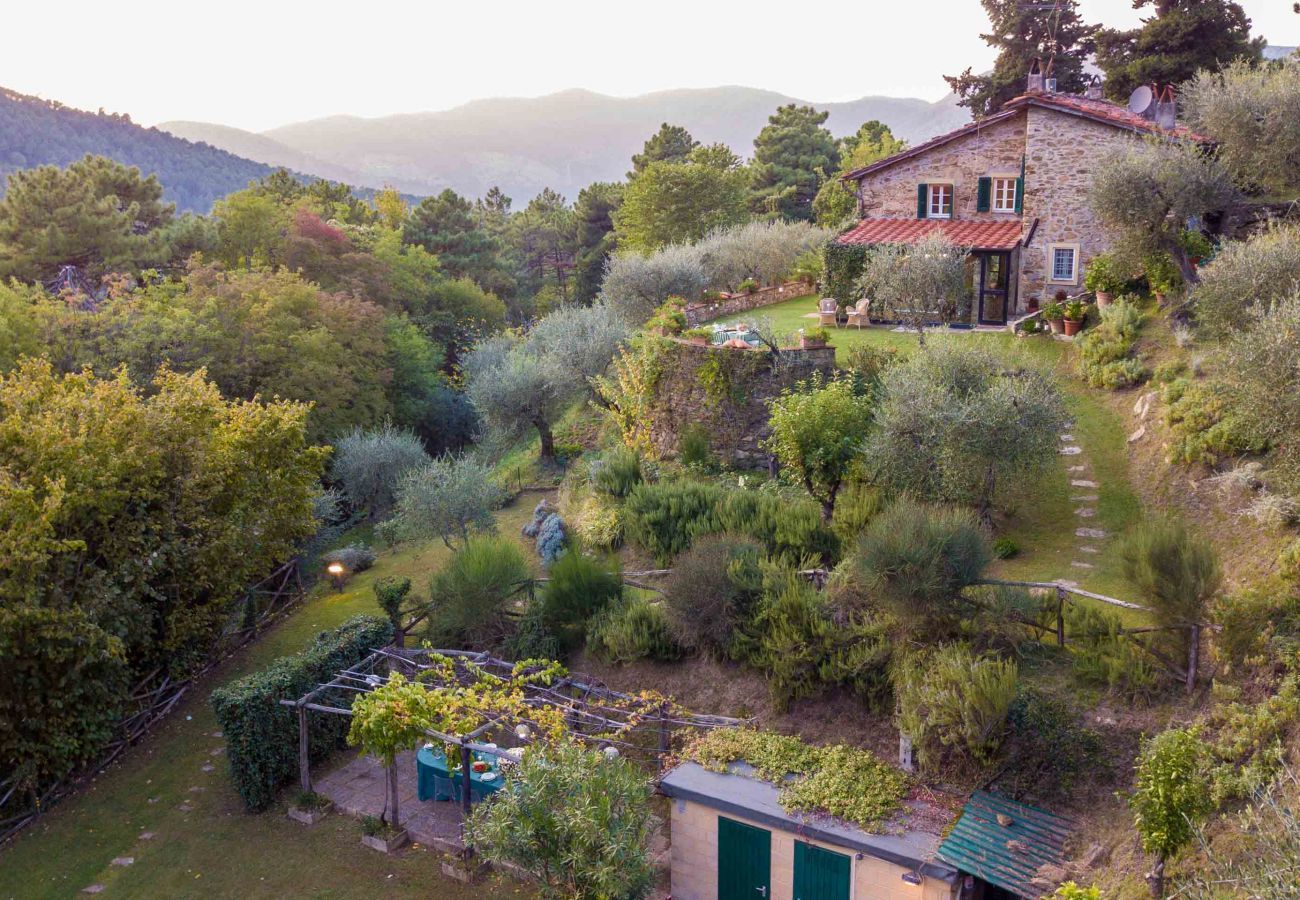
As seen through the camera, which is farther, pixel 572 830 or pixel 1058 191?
pixel 1058 191

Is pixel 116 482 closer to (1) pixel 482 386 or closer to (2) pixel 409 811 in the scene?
(2) pixel 409 811

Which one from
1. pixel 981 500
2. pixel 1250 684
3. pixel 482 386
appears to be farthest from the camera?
pixel 482 386

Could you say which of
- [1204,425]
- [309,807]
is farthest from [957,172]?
[309,807]

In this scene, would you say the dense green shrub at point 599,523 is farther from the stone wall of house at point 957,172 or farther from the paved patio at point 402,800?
the stone wall of house at point 957,172

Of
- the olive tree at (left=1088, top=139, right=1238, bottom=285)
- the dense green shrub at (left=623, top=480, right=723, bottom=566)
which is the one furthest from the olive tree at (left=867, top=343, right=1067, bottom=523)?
the olive tree at (left=1088, top=139, right=1238, bottom=285)

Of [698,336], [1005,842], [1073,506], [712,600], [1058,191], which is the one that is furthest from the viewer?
[1058,191]

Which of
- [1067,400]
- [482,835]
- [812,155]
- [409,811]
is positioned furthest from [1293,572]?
[812,155]

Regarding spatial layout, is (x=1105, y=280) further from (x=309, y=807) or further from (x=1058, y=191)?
(x=309, y=807)
